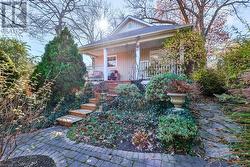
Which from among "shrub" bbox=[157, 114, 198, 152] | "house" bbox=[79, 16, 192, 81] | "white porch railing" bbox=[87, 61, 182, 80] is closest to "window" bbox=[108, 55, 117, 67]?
"house" bbox=[79, 16, 192, 81]

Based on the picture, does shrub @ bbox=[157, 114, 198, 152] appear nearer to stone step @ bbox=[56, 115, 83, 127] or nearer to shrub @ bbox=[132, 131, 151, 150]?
shrub @ bbox=[132, 131, 151, 150]

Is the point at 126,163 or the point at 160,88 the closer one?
the point at 126,163

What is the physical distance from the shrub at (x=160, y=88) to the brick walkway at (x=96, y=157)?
2.11 meters

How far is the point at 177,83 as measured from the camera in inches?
192

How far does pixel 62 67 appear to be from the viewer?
7.45 m

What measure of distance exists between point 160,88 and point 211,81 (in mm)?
2775

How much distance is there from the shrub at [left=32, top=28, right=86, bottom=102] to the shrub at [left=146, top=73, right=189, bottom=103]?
3.39m

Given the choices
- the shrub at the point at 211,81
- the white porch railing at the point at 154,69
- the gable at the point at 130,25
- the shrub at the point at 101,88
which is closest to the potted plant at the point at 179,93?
the shrub at the point at 211,81

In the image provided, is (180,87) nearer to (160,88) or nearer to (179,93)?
(179,93)

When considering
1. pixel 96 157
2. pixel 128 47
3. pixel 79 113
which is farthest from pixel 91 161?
pixel 128 47

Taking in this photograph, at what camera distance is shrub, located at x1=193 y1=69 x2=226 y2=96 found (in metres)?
7.15

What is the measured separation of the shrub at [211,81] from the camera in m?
7.15

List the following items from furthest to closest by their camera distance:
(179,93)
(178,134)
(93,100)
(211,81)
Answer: (93,100), (211,81), (179,93), (178,134)

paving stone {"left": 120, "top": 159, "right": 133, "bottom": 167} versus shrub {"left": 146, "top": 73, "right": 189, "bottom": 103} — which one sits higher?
shrub {"left": 146, "top": 73, "right": 189, "bottom": 103}
